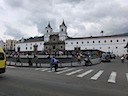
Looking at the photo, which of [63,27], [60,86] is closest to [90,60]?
[60,86]

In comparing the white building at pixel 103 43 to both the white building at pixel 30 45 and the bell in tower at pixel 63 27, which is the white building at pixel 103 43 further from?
the white building at pixel 30 45

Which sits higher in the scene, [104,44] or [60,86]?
[104,44]

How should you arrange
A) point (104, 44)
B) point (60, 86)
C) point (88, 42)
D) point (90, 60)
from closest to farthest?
point (60, 86) < point (90, 60) < point (104, 44) < point (88, 42)

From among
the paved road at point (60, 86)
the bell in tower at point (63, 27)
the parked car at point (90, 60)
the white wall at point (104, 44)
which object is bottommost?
the paved road at point (60, 86)

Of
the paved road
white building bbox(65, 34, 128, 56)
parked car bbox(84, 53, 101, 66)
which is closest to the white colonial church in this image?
white building bbox(65, 34, 128, 56)

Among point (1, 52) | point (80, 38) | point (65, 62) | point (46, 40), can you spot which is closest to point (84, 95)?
point (1, 52)

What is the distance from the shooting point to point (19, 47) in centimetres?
13925

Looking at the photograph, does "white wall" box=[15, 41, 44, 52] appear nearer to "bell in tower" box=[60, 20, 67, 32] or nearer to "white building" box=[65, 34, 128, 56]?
"bell in tower" box=[60, 20, 67, 32]

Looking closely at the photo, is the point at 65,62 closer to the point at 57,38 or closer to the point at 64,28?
the point at 57,38

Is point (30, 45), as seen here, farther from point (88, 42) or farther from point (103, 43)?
point (103, 43)

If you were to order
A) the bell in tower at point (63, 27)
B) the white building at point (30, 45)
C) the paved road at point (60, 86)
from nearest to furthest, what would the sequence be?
the paved road at point (60, 86), the white building at point (30, 45), the bell in tower at point (63, 27)

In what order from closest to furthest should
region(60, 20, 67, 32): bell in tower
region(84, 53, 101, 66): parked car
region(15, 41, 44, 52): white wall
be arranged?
region(84, 53, 101, 66): parked car < region(15, 41, 44, 52): white wall < region(60, 20, 67, 32): bell in tower

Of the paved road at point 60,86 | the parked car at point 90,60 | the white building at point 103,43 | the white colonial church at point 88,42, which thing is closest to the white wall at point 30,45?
the white colonial church at point 88,42

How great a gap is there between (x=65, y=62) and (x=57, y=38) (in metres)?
89.4
